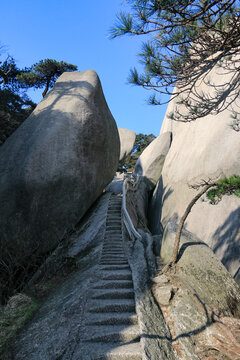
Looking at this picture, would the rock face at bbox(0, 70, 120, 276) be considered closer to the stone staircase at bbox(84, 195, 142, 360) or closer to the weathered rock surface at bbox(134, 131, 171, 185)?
the stone staircase at bbox(84, 195, 142, 360)

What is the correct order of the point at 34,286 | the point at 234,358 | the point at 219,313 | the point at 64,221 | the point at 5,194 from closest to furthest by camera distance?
1. the point at 234,358
2. the point at 219,313
3. the point at 34,286
4. the point at 5,194
5. the point at 64,221

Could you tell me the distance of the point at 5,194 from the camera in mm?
8195

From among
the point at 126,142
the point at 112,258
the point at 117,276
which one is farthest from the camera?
the point at 126,142

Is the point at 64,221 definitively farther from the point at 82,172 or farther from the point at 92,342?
the point at 92,342

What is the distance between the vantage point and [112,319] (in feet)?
15.2

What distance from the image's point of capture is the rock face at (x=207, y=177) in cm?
812

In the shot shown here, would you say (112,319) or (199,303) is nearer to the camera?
(112,319)

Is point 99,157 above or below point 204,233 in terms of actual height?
above

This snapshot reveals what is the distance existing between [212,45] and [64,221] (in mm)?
6647

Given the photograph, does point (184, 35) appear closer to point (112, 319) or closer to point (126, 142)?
point (112, 319)

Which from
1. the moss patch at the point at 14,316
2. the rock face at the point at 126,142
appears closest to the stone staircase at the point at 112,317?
the moss patch at the point at 14,316

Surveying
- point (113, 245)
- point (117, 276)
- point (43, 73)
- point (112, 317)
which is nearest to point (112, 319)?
point (112, 317)

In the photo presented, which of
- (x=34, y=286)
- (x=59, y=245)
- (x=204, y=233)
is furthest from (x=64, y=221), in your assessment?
(x=204, y=233)

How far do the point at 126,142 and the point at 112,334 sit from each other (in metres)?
21.0
